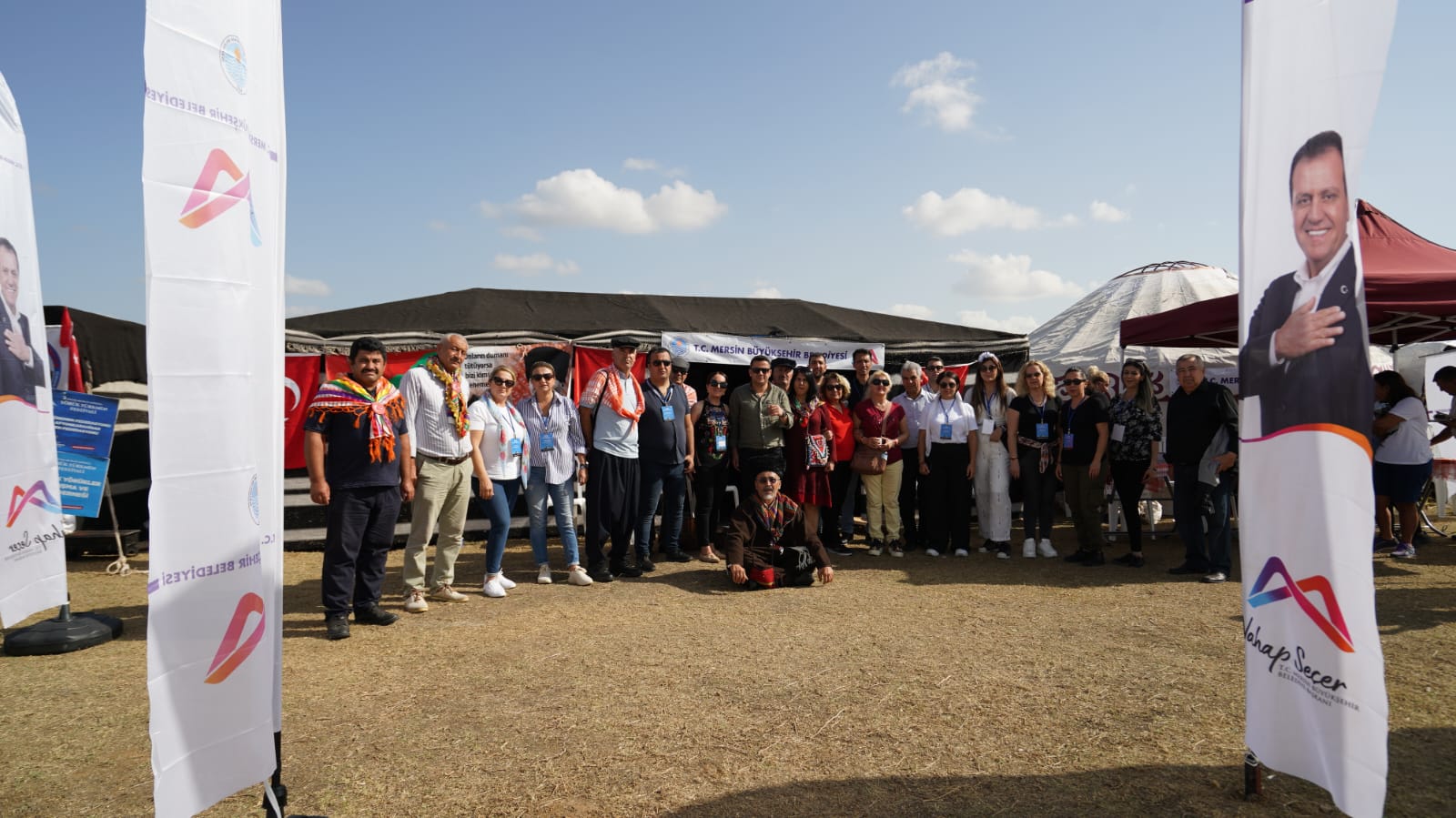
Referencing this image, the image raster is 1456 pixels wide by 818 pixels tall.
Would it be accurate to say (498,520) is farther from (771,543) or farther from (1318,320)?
(1318,320)

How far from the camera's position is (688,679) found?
12.8ft

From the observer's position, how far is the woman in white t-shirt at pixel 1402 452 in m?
7.00

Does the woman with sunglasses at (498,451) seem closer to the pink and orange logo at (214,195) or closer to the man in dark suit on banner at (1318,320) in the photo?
the pink and orange logo at (214,195)

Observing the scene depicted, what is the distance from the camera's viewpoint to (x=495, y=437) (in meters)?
5.69

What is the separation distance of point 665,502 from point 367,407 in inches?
124

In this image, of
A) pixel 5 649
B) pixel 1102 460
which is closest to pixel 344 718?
pixel 5 649

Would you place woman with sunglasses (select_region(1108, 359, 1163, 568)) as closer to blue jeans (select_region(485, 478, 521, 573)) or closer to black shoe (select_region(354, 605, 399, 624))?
blue jeans (select_region(485, 478, 521, 573))

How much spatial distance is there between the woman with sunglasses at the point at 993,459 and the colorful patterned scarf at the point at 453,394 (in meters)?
4.71

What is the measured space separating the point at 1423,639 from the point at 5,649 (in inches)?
320

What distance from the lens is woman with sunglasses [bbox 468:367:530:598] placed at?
222 inches

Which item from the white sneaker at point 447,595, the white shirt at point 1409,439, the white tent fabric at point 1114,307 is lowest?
the white sneaker at point 447,595

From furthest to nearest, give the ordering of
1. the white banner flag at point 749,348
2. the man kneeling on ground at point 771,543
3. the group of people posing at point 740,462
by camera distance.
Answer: the white banner flag at point 749,348, the man kneeling on ground at point 771,543, the group of people posing at point 740,462

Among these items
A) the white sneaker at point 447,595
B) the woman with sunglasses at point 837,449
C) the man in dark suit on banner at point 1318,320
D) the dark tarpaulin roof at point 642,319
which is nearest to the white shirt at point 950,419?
the woman with sunglasses at point 837,449

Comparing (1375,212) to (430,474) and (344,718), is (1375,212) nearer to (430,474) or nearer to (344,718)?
(430,474)
